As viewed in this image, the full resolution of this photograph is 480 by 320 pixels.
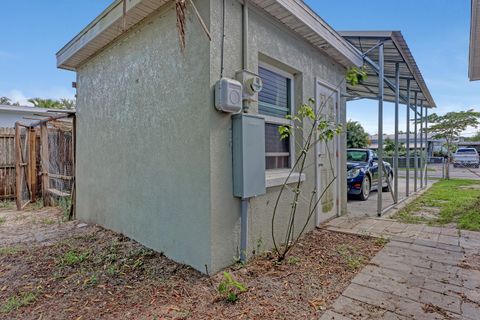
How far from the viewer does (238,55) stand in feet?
9.98

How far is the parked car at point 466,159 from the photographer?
910 inches

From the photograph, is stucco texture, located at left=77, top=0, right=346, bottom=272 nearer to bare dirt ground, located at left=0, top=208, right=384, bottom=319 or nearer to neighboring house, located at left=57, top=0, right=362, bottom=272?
neighboring house, located at left=57, top=0, right=362, bottom=272

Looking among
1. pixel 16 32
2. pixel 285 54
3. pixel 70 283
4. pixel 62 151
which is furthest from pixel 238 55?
pixel 16 32

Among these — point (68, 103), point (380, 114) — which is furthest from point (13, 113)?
point (380, 114)

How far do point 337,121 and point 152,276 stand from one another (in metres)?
4.12

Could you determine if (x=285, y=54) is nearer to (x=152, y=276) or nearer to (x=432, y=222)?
(x=152, y=276)

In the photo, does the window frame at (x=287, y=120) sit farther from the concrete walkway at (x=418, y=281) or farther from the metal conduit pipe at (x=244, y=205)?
the concrete walkway at (x=418, y=281)

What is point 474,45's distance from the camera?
589 cm

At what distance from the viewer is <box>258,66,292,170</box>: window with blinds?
3.71 meters

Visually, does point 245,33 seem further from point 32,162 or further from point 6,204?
point 6,204

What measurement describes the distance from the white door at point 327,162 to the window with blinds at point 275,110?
70 centimetres

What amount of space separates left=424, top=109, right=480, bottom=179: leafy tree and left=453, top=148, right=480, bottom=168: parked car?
10.4 meters

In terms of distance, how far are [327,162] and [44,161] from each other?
699 centimetres

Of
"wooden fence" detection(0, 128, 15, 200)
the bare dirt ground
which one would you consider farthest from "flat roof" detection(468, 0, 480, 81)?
"wooden fence" detection(0, 128, 15, 200)
